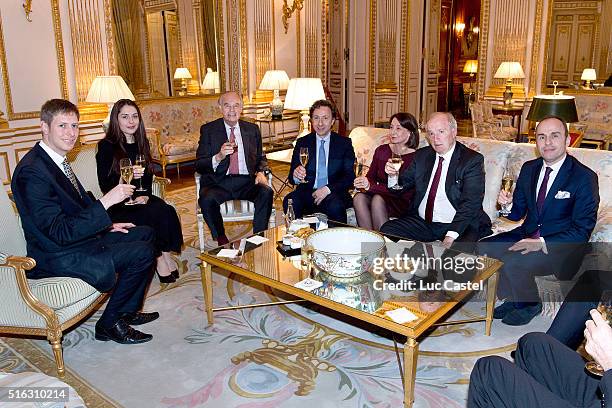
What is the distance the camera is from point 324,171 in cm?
425

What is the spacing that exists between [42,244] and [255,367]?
128cm

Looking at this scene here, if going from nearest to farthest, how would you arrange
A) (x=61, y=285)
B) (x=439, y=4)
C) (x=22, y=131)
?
(x=61, y=285) → (x=22, y=131) → (x=439, y=4)

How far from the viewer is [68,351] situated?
Result: 299 cm

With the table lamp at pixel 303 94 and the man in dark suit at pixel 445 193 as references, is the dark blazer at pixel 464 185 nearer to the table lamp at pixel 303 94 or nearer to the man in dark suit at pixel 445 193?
the man in dark suit at pixel 445 193

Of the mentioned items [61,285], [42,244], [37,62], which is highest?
[37,62]

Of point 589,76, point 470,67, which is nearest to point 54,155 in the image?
point 589,76

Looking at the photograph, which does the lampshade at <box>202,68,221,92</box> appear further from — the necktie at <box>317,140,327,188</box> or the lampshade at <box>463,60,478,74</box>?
the lampshade at <box>463,60,478,74</box>

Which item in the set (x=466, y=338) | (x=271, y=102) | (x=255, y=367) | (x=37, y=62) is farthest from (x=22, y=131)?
(x=466, y=338)

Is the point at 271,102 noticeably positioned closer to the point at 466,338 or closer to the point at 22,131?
the point at 22,131

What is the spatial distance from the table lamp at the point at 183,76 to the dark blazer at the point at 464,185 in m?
4.99

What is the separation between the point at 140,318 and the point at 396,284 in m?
1.62

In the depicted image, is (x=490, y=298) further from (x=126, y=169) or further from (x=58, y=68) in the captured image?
(x=58, y=68)

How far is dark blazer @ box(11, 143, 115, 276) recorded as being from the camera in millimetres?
2688

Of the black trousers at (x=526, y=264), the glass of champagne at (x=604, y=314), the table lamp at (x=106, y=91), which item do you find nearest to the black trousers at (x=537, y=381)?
the glass of champagne at (x=604, y=314)
